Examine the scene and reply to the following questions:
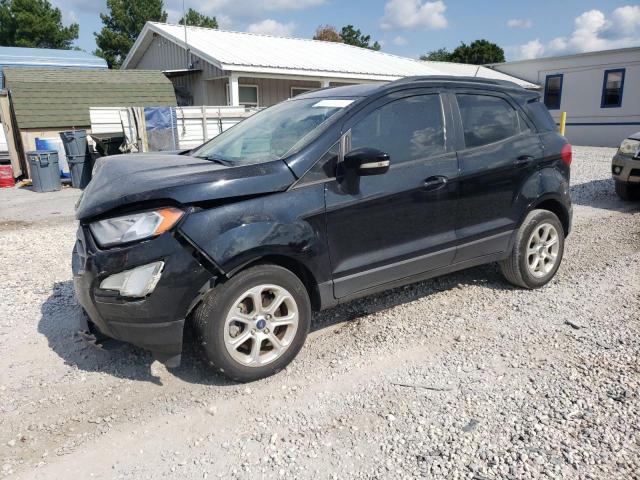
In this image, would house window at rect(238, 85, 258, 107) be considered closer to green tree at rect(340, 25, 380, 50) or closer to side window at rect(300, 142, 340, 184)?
side window at rect(300, 142, 340, 184)

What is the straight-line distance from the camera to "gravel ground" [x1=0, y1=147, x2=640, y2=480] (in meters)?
2.53

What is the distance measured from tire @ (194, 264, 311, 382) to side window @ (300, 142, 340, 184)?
0.62m

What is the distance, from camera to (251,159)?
3.58 m

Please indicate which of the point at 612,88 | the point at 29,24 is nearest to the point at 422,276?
the point at 612,88

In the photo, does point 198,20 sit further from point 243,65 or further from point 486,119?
point 486,119

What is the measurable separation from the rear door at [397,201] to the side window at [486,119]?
22 cm

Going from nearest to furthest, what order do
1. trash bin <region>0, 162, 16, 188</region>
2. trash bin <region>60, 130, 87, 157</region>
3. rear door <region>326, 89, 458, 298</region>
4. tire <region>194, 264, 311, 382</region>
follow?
tire <region>194, 264, 311, 382</region>
rear door <region>326, 89, 458, 298</region>
trash bin <region>60, 130, 87, 157</region>
trash bin <region>0, 162, 16, 188</region>

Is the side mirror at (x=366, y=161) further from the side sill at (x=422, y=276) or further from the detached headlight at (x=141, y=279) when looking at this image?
the detached headlight at (x=141, y=279)

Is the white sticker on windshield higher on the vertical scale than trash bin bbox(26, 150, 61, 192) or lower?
higher

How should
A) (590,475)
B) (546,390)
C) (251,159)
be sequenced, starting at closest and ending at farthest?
(590,475)
(546,390)
(251,159)

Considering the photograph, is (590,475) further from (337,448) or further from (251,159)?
(251,159)

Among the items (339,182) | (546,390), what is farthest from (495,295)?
(339,182)

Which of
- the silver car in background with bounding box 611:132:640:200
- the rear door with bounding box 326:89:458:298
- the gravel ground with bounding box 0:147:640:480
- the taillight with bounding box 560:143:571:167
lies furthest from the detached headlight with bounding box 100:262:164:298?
the silver car in background with bounding box 611:132:640:200

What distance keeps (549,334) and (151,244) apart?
2.95 m
